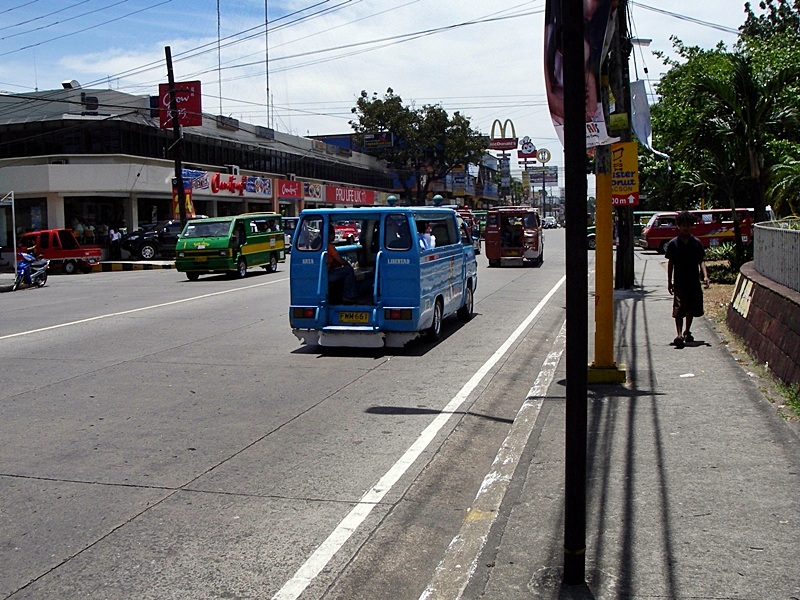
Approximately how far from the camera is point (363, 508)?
5785mm

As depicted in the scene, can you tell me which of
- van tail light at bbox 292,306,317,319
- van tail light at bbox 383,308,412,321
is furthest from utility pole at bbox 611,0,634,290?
van tail light at bbox 292,306,317,319

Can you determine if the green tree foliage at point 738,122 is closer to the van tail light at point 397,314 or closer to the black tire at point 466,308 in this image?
the black tire at point 466,308

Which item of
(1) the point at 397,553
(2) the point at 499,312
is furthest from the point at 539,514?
(2) the point at 499,312

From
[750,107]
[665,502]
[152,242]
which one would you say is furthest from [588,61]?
[152,242]

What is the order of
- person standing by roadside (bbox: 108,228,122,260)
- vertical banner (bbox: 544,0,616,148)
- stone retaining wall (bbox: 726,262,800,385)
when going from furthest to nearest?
person standing by roadside (bbox: 108,228,122,260) < stone retaining wall (bbox: 726,262,800,385) < vertical banner (bbox: 544,0,616,148)

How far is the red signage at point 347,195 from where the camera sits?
68.8 meters

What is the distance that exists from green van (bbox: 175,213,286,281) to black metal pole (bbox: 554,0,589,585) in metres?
23.5

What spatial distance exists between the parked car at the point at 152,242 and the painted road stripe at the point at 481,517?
35.0 metres

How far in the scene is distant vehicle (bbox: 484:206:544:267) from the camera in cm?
3148

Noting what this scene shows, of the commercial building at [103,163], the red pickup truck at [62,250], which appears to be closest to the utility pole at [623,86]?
the red pickup truck at [62,250]

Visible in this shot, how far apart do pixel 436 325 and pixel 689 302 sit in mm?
3796

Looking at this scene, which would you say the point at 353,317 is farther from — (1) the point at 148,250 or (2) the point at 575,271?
(1) the point at 148,250

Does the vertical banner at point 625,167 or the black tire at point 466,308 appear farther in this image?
the black tire at point 466,308

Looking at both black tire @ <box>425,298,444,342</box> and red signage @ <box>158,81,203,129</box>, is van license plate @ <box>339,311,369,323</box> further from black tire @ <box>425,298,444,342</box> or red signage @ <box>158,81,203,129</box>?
red signage @ <box>158,81,203,129</box>
